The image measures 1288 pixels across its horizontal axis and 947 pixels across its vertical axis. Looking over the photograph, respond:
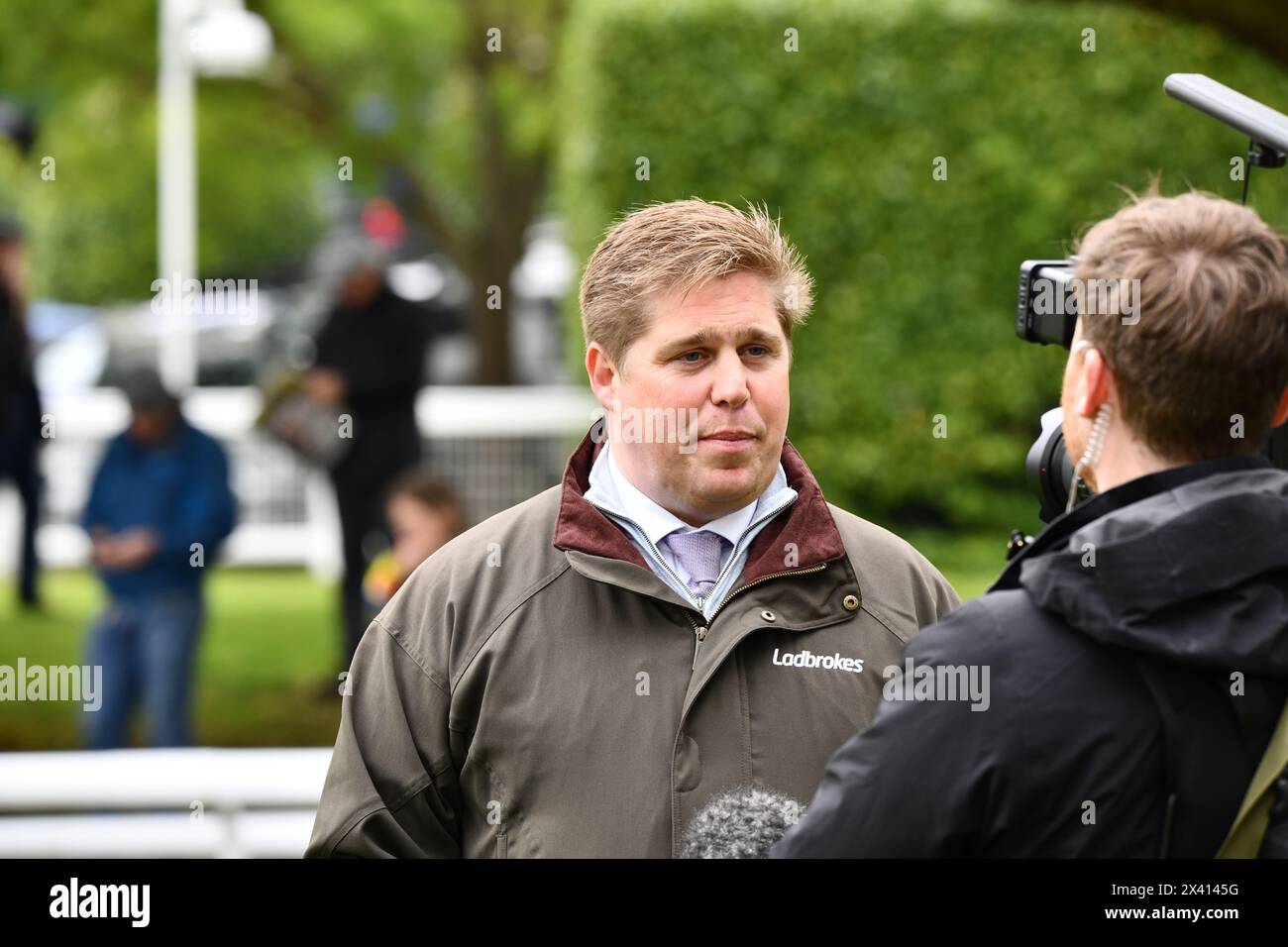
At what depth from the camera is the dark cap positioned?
22.2 feet

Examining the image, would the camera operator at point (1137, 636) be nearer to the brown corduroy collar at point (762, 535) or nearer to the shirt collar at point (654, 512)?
the brown corduroy collar at point (762, 535)

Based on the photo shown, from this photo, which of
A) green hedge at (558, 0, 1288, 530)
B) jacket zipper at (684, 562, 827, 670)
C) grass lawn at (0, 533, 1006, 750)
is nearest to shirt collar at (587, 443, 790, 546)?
jacket zipper at (684, 562, 827, 670)

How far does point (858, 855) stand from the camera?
6.41 ft

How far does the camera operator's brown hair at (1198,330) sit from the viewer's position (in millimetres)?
1952

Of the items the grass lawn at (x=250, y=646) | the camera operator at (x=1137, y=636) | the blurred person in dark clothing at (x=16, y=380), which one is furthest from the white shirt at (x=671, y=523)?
the blurred person in dark clothing at (x=16, y=380)

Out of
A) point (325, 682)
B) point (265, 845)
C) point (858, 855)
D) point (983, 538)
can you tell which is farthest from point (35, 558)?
point (858, 855)

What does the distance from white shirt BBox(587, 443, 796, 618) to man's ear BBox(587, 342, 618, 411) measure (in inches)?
4.5

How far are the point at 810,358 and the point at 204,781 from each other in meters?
5.74

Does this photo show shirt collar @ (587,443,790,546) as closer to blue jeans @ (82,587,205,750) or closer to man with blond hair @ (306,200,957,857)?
man with blond hair @ (306,200,957,857)

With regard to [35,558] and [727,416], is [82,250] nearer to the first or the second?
[35,558]

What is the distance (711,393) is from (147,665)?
474 centimetres

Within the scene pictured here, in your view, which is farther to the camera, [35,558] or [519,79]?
[519,79]

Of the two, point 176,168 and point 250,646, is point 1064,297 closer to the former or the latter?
point 250,646

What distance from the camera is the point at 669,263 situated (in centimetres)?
267
